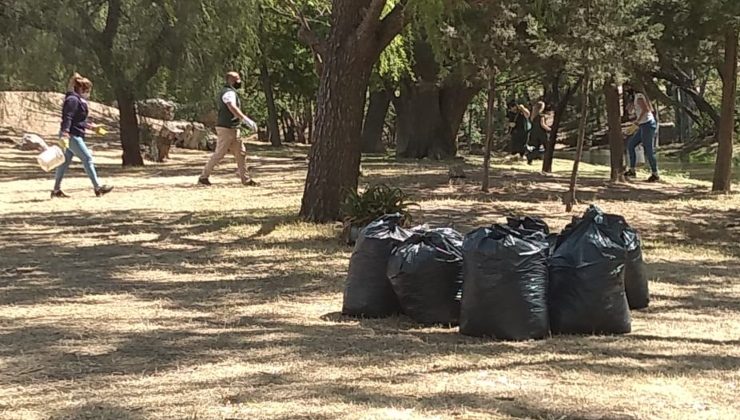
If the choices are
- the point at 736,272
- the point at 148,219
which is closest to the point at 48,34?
the point at 148,219

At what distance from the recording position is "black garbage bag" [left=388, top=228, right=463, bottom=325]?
19.3ft

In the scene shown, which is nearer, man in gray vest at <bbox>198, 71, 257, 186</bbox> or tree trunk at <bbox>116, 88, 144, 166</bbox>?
→ man in gray vest at <bbox>198, 71, 257, 186</bbox>

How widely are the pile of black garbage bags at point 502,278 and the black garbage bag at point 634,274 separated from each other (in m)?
0.02

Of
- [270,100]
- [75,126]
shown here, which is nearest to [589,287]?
[75,126]

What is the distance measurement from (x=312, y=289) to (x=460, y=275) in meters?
1.70

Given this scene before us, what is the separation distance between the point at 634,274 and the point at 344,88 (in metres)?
4.56

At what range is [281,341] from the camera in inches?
218

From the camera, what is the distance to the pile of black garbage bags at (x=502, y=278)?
5477mm

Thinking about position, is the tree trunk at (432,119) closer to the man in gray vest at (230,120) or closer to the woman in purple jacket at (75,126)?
the man in gray vest at (230,120)

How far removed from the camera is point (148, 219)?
1154 cm

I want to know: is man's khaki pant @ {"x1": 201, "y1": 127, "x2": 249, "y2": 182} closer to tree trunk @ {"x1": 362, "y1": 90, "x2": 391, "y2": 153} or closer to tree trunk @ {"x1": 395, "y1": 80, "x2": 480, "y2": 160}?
tree trunk @ {"x1": 395, "y1": 80, "x2": 480, "y2": 160}

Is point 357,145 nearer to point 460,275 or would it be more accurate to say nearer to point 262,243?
point 262,243

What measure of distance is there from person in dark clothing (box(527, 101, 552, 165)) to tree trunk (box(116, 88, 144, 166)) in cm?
929

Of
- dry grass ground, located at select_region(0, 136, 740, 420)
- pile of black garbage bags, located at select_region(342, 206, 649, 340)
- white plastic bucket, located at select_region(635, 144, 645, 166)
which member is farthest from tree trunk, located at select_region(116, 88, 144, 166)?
pile of black garbage bags, located at select_region(342, 206, 649, 340)
